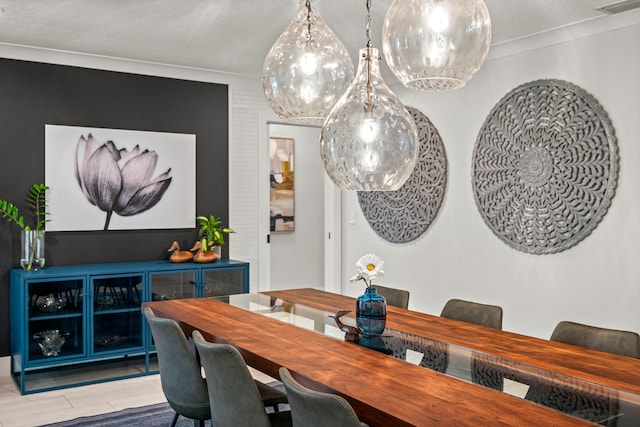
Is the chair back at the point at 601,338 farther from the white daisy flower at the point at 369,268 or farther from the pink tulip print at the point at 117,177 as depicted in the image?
the pink tulip print at the point at 117,177

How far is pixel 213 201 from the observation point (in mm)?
5691

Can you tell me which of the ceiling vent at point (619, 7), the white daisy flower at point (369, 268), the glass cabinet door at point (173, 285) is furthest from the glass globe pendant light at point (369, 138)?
the glass cabinet door at point (173, 285)

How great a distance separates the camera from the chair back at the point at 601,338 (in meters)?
2.57

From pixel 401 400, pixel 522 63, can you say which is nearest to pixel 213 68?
pixel 522 63

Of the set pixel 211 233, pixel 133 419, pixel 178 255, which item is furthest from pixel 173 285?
pixel 133 419

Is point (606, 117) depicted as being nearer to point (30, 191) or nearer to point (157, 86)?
point (157, 86)

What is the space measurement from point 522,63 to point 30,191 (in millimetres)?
3682

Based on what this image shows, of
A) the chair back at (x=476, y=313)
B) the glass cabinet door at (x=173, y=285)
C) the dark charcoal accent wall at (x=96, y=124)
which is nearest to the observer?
the chair back at (x=476, y=313)

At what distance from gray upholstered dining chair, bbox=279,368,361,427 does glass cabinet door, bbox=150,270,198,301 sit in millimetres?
3172

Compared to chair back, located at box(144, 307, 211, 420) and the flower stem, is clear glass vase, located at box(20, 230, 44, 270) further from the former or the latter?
chair back, located at box(144, 307, 211, 420)

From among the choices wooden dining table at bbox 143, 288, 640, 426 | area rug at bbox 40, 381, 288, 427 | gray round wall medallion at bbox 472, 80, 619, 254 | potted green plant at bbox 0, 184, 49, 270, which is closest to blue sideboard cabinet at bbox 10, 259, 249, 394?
potted green plant at bbox 0, 184, 49, 270

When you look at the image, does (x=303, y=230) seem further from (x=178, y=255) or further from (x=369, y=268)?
(x=369, y=268)

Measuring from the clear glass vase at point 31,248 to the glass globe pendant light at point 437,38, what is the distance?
11.0 ft

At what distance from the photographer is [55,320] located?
4570mm
